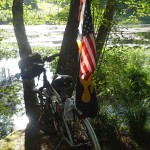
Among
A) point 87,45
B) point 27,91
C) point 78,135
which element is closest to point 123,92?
point 27,91

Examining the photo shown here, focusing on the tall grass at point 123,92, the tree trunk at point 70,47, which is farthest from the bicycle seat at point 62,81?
the tree trunk at point 70,47

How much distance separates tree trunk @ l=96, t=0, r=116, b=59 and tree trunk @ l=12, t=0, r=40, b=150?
1.54m

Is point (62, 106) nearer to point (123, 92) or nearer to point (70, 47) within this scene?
point (70, 47)

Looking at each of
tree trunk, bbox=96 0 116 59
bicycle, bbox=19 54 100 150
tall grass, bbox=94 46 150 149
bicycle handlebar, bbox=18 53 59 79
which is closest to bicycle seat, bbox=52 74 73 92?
bicycle, bbox=19 54 100 150

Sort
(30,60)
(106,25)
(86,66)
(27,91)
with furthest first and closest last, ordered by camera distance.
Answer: (106,25), (27,91), (30,60), (86,66)

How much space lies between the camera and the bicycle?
396 cm

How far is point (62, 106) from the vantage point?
4.14 m

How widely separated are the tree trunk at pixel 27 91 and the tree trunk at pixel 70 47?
631mm

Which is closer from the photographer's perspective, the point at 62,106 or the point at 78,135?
A: the point at 62,106

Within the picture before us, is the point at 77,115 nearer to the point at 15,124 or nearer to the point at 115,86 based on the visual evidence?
the point at 115,86

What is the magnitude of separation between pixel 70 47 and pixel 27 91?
42.0 inches

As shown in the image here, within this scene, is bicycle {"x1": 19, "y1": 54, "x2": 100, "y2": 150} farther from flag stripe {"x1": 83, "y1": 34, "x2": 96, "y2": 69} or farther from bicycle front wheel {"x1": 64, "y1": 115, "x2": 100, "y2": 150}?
flag stripe {"x1": 83, "y1": 34, "x2": 96, "y2": 69}

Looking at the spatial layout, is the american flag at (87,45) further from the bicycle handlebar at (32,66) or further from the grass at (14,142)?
the grass at (14,142)

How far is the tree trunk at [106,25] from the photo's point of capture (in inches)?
247
